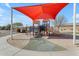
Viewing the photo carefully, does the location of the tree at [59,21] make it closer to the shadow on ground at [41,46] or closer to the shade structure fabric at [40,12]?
the shade structure fabric at [40,12]

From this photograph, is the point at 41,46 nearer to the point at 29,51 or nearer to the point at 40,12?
the point at 29,51

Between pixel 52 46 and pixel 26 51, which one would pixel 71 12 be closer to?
pixel 52 46

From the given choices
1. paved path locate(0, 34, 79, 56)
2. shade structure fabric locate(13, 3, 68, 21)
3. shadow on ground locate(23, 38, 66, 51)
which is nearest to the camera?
paved path locate(0, 34, 79, 56)

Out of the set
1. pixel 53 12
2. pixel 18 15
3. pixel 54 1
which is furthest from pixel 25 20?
pixel 54 1

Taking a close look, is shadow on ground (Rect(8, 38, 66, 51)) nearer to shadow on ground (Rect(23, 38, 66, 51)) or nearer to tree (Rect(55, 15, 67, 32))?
shadow on ground (Rect(23, 38, 66, 51))

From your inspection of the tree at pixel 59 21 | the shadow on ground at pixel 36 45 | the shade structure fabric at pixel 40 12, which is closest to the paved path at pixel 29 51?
the shadow on ground at pixel 36 45

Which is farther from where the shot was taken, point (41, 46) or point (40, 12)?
point (40, 12)

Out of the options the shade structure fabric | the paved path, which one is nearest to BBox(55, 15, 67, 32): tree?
the shade structure fabric

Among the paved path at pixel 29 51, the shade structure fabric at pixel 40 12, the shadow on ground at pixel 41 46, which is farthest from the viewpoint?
the shade structure fabric at pixel 40 12

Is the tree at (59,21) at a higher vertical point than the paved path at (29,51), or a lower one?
higher

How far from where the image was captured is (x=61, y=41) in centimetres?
352

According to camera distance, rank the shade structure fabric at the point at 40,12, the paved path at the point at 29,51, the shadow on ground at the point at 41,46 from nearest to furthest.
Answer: the paved path at the point at 29,51, the shadow on ground at the point at 41,46, the shade structure fabric at the point at 40,12

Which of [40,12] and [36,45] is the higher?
[40,12]

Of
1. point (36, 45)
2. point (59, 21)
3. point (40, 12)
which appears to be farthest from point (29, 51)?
point (40, 12)
